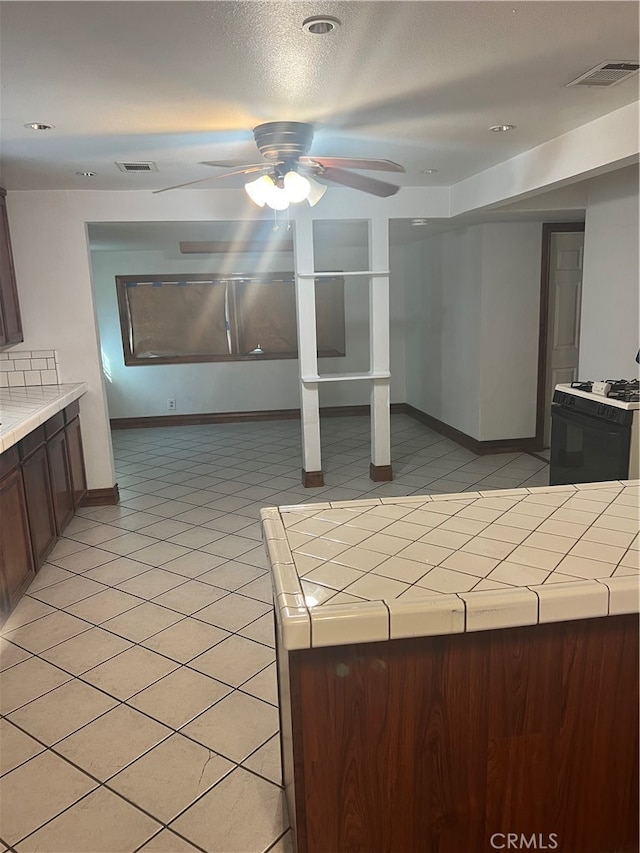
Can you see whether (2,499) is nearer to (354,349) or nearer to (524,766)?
(524,766)

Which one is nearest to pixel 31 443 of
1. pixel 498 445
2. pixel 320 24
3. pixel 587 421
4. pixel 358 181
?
pixel 358 181

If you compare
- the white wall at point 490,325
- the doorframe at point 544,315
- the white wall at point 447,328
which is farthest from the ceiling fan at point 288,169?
the doorframe at point 544,315

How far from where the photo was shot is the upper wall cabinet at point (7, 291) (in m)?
3.94

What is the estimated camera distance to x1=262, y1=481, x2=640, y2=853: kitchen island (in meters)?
1.24

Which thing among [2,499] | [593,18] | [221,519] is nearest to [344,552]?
[593,18]

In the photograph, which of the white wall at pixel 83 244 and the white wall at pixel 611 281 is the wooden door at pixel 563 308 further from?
the white wall at pixel 83 244

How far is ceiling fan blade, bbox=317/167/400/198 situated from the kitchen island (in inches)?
73.1

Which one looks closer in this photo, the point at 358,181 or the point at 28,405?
the point at 358,181

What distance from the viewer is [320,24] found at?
1737 millimetres

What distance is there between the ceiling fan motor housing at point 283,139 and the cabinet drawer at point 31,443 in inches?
75.6

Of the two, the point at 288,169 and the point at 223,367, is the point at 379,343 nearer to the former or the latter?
the point at 288,169

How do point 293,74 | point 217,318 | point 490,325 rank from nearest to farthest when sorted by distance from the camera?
1. point 293,74
2. point 490,325
3. point 217,318

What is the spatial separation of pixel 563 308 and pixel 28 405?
4636 millimetres

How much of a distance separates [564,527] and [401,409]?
20.7 ft
